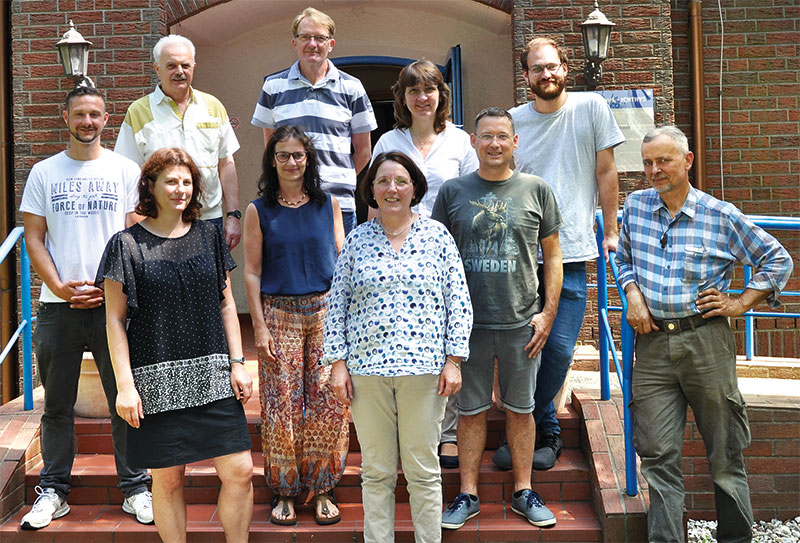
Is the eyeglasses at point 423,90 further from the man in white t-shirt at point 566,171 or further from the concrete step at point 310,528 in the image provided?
the concrete step at point 310,528

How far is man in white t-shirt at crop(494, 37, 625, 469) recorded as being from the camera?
3844 mm

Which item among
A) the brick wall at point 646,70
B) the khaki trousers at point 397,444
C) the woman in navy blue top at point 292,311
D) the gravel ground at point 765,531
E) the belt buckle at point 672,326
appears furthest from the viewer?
the brick wall at point 646,70

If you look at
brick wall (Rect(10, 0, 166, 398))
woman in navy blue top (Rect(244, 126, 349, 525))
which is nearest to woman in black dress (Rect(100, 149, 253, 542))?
woman in navy blue top (Rect(244, 126, 349, 525))

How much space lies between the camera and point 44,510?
3828 millimetres

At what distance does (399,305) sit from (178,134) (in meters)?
1.54

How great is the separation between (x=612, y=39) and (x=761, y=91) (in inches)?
57.5

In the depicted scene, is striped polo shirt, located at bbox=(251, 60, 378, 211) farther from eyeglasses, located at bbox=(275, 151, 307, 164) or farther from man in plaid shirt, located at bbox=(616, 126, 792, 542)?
man in plaid shirt, located at bbox=(616, 126, 792, 542)

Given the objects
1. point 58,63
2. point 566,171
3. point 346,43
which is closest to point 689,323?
point 566,171

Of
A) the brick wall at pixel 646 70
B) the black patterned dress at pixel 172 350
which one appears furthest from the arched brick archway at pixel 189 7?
the black patterned dress at pixel 172 350

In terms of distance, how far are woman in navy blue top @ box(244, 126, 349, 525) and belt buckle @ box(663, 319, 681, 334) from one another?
4.75 ft

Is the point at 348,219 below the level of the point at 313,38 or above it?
below

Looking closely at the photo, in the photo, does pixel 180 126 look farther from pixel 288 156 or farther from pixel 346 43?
pixel 346 43

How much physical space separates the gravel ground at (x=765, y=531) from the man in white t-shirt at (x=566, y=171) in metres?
0.98

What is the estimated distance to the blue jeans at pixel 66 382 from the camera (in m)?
3.76
